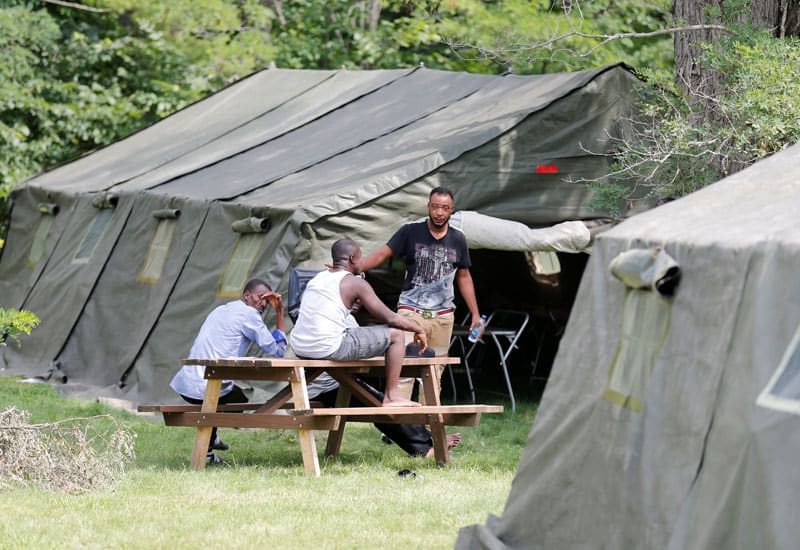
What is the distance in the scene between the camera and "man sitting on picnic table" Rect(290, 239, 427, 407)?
6.77 metres

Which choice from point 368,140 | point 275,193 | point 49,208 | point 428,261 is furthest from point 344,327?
point 49,208

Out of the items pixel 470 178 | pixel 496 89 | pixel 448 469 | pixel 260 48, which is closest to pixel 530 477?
pixel 448 469

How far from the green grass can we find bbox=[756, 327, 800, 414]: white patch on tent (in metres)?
2.02

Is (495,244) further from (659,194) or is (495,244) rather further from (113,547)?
(113,547)

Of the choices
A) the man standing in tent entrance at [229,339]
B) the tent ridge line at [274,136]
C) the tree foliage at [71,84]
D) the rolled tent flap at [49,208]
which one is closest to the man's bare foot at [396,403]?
the man standing in tent entrance at [229,339]

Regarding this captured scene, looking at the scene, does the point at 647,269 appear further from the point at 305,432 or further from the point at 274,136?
the point at 274,136

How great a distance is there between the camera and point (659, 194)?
8.17m

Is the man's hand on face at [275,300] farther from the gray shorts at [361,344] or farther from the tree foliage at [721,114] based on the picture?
the tree foliage at [721,114]

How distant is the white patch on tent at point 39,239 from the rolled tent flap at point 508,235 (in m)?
5.86

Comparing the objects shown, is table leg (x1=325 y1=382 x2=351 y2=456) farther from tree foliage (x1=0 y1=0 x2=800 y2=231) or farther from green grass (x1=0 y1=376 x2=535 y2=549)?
tree foliage (x1=0 y1=0 x2=800 y2=231)

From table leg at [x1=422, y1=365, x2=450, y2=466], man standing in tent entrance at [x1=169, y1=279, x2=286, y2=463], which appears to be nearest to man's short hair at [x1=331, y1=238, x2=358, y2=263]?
man standing in tent entrance at [x1=169, y1=279, x2=286, y2=463]

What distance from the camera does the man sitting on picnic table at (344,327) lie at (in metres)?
6.77

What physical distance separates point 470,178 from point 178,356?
263 cm

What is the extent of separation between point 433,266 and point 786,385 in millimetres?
4297
